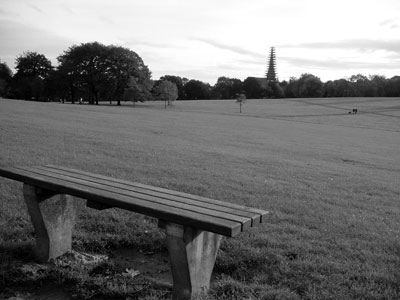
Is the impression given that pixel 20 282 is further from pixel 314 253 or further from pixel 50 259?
pixel 314 253

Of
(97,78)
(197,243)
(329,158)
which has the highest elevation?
(97,78)

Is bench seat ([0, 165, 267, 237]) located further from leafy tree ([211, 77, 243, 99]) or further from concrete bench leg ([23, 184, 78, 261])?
leafy tree ([211, 77, 243, 99])

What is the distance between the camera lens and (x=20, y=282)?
3729mm

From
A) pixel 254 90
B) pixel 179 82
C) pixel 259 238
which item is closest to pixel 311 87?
pixel 254 90

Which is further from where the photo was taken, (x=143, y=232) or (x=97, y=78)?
(x=97, y=78)

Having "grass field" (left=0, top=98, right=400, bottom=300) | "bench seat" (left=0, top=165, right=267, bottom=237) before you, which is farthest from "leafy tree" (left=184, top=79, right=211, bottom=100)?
"bench seat" (left=0, top=165, right=267, bottom=237)

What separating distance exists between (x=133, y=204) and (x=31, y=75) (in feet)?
273

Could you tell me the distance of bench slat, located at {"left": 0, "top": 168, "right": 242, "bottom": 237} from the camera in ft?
9.92

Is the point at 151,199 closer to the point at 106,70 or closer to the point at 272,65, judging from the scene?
the point at 106,70

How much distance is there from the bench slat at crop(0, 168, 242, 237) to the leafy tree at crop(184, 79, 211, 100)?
103 m

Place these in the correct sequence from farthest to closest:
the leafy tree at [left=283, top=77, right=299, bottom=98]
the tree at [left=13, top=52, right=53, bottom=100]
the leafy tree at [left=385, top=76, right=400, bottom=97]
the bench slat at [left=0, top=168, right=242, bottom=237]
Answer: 1. the leafy tree at [left=283, top=77, right=299, bottom=98]
2. the leafy tree at [left=385, top=76, right=400, bottom=97]
3. the tree at [left=13, top=52, right=53, bottom=100]
4. the bench slat at [left=0, top=168, right=242, bottom=237]

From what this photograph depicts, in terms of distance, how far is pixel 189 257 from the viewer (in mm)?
3301

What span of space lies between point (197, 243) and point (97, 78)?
66.9 m

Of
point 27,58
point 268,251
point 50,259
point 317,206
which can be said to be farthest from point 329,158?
point 27,58
